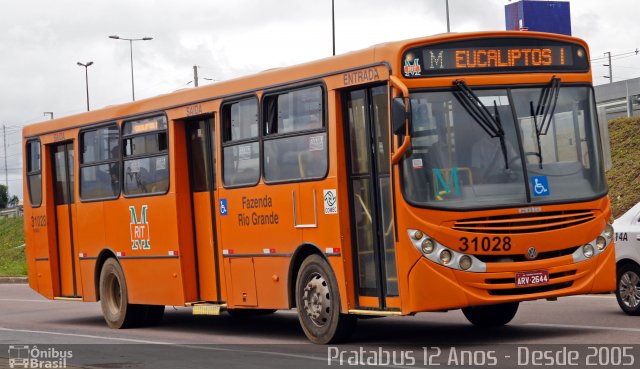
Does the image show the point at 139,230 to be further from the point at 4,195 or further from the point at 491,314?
the point at 4,195

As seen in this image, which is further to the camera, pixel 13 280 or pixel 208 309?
pixel 13 280

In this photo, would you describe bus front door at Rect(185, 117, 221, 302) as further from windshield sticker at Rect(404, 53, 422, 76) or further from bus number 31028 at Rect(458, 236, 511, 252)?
bus number 31028 at Rect(458, 236, 511, 252)

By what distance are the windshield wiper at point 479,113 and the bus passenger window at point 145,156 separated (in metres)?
6.00

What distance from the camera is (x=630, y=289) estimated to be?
16219 mm

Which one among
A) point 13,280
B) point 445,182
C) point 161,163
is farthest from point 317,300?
point 13,280

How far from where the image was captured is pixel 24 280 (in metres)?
42.7

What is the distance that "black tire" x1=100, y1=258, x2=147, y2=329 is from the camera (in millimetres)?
19556

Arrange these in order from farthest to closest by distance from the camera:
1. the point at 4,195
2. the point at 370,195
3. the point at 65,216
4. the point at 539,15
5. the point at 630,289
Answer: the point at 4,195
the point at 539,15
the point at 65,216
the point at 630,289
the point at 370,195

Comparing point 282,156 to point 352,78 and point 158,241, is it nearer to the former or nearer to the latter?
point 352,78

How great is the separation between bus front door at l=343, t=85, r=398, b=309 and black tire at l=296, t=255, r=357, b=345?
0.36 meters

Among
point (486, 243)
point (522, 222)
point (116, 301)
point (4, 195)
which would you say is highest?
point (4, 195)

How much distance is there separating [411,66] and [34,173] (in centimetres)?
1098

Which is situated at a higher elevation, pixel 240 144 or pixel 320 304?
pixel 240 144

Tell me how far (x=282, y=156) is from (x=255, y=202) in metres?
0.91
